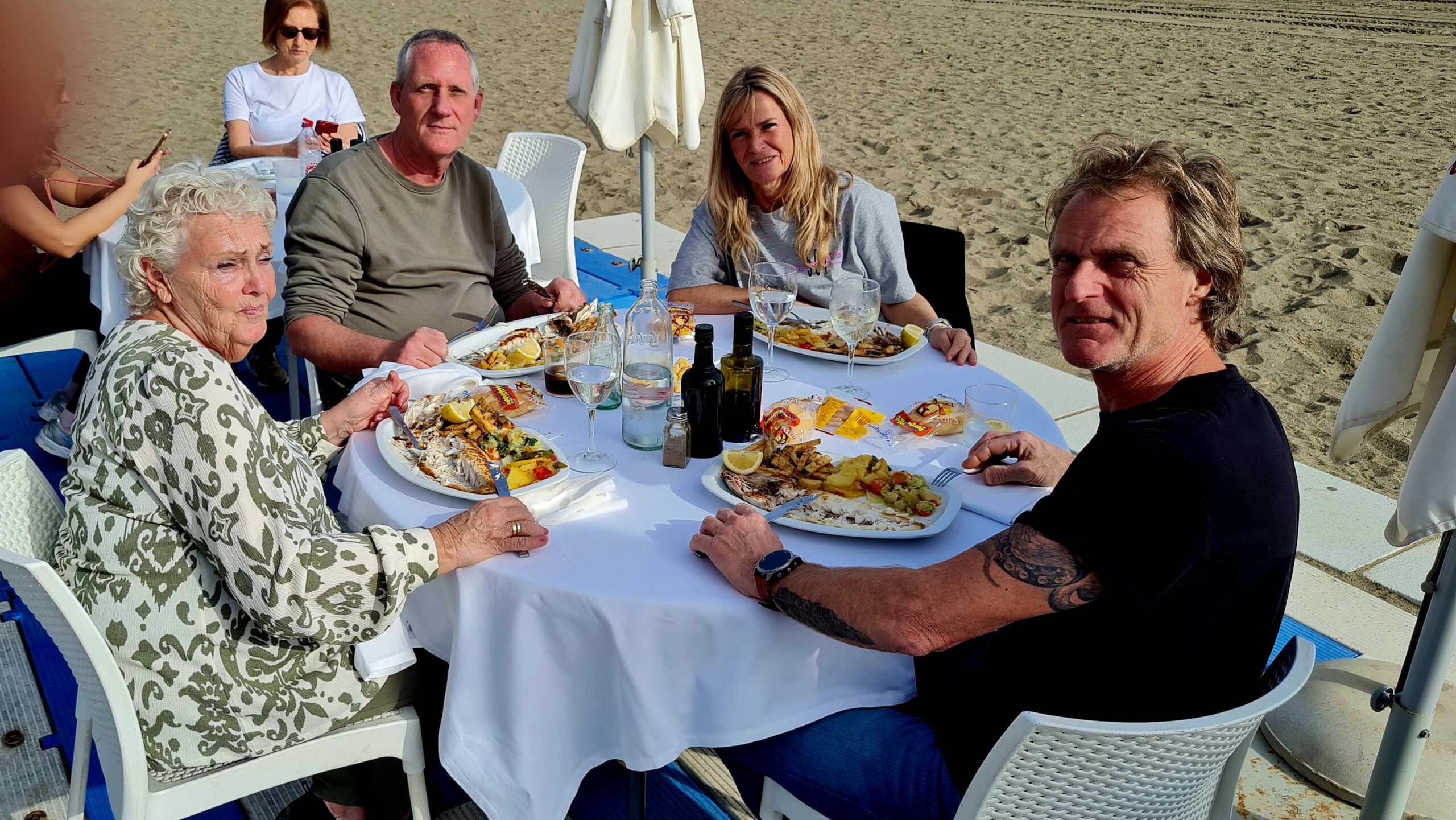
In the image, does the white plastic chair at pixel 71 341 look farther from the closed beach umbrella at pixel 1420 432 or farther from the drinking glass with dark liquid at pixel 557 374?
the closed beach umbrella at pixel 1420 432

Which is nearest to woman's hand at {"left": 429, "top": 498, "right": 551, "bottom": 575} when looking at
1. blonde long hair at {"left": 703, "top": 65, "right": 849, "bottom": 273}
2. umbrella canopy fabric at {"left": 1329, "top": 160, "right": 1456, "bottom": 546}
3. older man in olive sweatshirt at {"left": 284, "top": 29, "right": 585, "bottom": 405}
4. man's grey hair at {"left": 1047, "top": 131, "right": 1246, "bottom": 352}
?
man's grey hair at {"left": 1047, "top": 131, "right": 1246, "bottom": 352}

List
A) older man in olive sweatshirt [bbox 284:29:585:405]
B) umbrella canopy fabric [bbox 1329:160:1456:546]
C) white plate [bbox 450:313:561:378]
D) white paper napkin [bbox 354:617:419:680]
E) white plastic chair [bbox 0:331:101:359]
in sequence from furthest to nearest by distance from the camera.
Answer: white plastic chair [bbox 0:331:101:359], older man in olive sweatshirt [bbox 284:29:585:405], white plate [bbox 450:313:561:378], white paper napkin [bbox 354:617:419:680], umbrella canopy fabric [bbox 1329:160:1456:546]

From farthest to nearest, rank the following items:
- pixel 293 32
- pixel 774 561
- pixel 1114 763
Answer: pixel 293 32 → pixel 774 561 → pixel 1114 763

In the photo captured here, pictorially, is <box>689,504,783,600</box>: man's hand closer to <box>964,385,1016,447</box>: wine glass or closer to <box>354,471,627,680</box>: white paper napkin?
<box>354,471,627,680</box>: white paper napkin

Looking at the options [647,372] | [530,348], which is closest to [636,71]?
[530,348]

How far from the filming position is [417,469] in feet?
7.86

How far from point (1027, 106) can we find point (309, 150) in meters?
9.29

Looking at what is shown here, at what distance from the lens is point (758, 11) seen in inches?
786

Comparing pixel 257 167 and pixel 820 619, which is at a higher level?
pixel 257 167

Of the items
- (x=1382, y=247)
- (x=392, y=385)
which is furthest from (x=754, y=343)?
(x=1382, y=247)

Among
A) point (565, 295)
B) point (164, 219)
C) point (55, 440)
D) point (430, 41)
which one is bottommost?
point (55, 440)

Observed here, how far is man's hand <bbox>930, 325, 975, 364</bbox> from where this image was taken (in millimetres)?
A: 3125

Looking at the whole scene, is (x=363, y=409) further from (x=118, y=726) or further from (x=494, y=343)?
(x=118, y=726)

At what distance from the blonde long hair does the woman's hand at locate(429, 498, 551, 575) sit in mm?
1939
